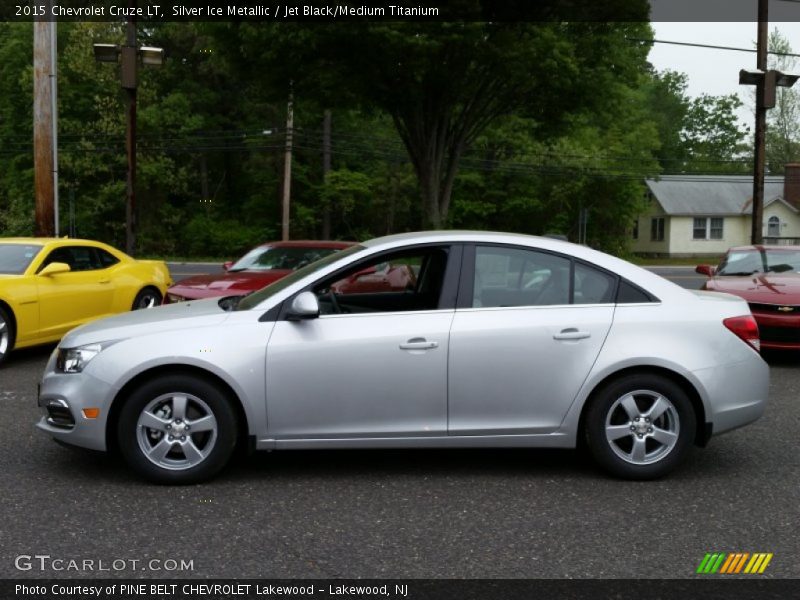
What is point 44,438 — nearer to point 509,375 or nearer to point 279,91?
point 509,375

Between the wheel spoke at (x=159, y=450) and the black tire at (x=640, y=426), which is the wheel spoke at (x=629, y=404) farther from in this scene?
the wheel spoke at (x=159, y=450)

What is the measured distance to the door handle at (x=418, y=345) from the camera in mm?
5078

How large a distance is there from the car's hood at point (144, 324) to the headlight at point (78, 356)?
30 millimetres

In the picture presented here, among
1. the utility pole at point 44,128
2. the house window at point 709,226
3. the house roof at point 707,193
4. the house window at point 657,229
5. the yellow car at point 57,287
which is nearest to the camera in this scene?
the yellow car at point 57,287

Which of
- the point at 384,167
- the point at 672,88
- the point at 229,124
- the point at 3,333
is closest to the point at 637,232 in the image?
the point at 672,88

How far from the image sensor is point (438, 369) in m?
5.09

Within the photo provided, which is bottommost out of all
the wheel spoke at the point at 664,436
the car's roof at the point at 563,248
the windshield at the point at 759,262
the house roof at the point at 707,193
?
the wheel spoke at the point at 664,436

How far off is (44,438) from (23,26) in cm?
4790

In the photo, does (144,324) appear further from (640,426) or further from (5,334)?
(5,334)

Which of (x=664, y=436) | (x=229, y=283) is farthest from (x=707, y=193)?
(x=664, y=436)

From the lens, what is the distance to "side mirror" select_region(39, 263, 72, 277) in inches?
A: 392

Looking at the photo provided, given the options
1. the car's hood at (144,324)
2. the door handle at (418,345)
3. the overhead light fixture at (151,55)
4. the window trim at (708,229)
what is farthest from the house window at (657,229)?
the car's hood at (144,324)

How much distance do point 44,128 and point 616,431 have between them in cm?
1443

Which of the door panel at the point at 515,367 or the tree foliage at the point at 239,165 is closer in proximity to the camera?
the door panel at the point at 515,367
